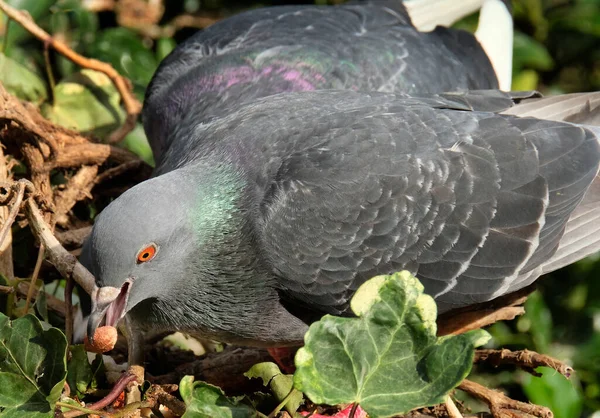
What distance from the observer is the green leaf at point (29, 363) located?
132 inches

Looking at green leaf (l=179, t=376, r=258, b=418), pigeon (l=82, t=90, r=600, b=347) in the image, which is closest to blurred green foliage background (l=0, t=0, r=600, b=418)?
pigeon (l=82, t=90, r=600, b=347)

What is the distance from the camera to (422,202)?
4.30 meters

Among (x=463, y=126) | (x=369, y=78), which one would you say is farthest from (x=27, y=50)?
(x=463, y=126)

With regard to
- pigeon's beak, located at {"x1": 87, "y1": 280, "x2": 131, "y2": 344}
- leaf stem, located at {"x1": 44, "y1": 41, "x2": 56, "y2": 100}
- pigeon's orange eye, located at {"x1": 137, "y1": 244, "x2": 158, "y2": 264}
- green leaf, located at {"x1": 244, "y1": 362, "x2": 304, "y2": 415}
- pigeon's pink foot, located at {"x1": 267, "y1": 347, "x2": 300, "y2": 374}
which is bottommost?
pigeon's pink foot, located at {"x1": 267, "y1": 347, "x2": 300, "y2": 374}

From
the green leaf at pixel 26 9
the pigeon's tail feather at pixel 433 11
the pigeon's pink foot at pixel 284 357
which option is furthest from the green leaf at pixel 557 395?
the green leaf at pixel 26 9

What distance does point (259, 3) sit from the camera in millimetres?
7453

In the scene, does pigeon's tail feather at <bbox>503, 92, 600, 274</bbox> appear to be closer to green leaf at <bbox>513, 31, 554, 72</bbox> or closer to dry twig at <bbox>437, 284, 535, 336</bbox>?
dry twig at <bbox>437, 284, 535, 336</bbox>

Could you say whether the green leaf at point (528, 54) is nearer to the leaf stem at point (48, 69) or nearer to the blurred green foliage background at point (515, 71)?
the blurred green foliage background at point (515, 71)

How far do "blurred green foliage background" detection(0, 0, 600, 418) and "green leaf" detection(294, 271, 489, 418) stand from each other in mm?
2045

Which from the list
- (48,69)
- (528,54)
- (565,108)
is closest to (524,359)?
(565,108)

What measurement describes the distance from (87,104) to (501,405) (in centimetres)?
339

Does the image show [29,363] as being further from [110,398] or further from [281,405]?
[281,405]

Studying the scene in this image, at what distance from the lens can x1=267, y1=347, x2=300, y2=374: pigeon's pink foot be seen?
493 cm

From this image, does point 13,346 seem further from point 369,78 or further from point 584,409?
point 584,409
